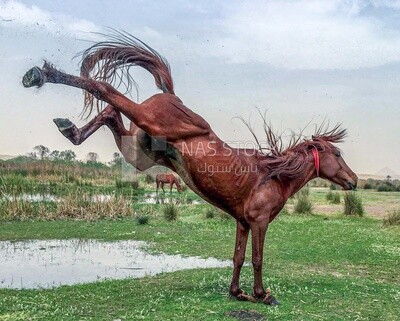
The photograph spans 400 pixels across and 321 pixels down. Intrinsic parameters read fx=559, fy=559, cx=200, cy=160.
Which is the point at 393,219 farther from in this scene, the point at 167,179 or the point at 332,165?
Answer: the point at 167,179

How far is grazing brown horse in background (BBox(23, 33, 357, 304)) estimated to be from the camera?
870cm

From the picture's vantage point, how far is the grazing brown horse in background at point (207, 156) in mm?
8695

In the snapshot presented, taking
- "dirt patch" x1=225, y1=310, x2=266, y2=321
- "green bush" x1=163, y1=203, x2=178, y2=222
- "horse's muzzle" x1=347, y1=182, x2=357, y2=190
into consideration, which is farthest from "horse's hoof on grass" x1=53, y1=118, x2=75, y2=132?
"green bush" x1=163, y1=203, x2=178, y2=222

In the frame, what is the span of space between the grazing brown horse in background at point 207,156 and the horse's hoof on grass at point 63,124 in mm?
558

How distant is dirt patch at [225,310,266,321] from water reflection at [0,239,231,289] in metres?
4.10

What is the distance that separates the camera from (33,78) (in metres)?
7.86

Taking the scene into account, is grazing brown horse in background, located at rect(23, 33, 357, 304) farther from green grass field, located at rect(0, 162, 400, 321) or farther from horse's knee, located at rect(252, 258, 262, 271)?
green grass field, located at rect(0, 162, 400, 321)

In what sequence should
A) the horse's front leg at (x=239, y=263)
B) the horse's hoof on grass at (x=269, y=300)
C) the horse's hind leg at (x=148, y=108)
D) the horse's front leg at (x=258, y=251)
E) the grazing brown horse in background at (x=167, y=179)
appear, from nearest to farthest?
the horse's hind leg at (x=148, y=108), the horse's hoof on grass at (x=269, y=300), the horse's front leg at (x=258, y=251), the horse's front leg at (x=239, y=263), the grazing brown horse in background at (x=167, y=179)

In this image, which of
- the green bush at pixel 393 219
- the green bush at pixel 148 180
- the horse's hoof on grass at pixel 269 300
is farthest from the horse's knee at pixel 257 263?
the green bush at pixel 148 180

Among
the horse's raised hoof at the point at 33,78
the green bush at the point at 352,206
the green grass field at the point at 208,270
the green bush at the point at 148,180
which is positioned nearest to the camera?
the horse's raised hoof at the point at 33,78

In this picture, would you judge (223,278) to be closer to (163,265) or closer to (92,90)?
(163,265)

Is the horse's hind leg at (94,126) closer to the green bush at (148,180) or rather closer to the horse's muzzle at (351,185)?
the horse's muzzle at (351,185)

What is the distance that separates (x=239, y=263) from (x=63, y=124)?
3.73 meters

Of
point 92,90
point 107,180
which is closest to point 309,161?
point 92,90
